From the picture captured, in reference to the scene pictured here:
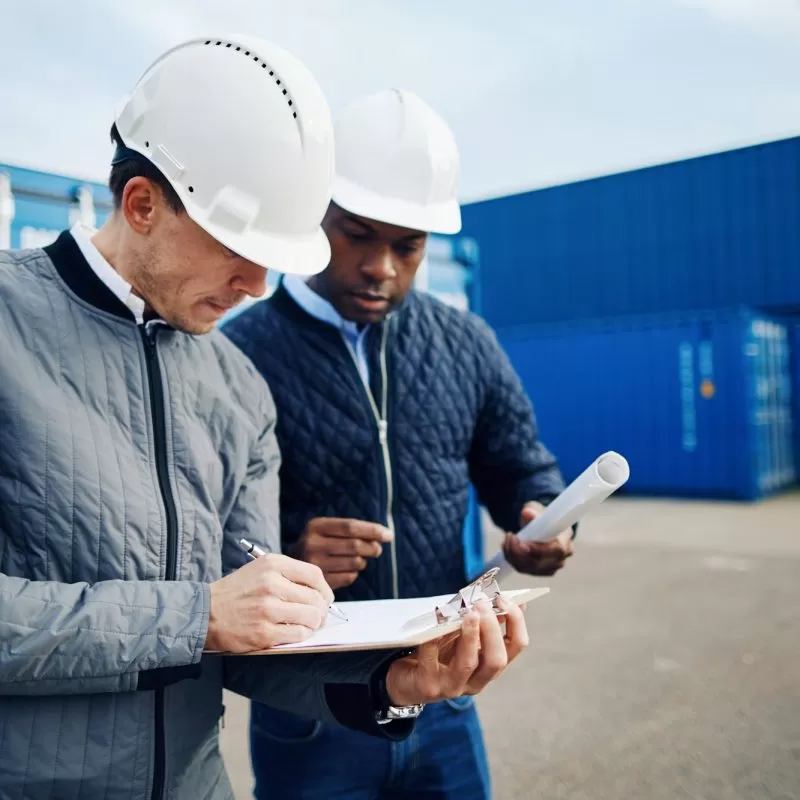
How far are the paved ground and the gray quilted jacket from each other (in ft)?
8.61

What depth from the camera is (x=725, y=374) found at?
12.4 meters

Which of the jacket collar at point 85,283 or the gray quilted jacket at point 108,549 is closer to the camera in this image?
the gray quilted jacket at point 108,549

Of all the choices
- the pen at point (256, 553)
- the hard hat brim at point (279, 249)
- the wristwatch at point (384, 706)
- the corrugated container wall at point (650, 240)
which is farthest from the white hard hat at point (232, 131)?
the corrugated container wall at point (650, 240)

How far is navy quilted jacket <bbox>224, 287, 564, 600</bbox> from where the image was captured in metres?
1.92

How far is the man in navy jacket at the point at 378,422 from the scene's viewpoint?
1861 mm

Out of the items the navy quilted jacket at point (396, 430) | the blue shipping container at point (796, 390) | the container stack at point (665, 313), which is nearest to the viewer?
the navy quilted jacket at point (396, 430)

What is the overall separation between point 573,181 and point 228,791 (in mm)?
16261

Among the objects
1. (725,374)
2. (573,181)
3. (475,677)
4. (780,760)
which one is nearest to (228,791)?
(475,677)

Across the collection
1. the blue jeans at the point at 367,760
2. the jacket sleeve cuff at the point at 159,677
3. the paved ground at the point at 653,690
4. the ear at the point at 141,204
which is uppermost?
the ear at the point at 141,204

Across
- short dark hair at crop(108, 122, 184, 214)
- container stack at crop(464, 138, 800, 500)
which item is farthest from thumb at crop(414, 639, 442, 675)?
container stack at crop(464, 138, 800, 500)

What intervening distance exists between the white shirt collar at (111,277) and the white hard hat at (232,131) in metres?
0.15

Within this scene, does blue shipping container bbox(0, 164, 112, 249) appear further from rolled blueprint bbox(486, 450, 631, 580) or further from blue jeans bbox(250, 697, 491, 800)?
rolled blueprint bbox(486, 450, 631, 580)

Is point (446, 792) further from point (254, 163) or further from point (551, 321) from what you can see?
point (551, 321)

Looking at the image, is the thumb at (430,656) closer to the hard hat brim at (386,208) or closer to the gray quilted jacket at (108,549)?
the gray quilted jacket at (108,549)
